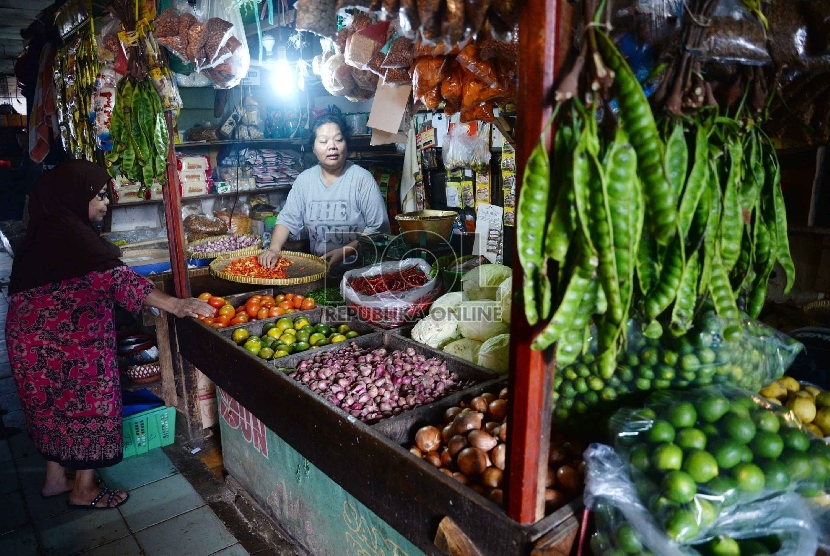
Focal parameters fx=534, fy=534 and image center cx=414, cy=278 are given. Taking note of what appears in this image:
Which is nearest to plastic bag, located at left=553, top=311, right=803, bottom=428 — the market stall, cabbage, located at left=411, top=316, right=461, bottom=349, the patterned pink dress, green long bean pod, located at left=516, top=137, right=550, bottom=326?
the market stall

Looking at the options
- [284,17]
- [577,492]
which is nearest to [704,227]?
[577,492]

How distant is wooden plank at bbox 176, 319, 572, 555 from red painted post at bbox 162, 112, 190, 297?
826mm

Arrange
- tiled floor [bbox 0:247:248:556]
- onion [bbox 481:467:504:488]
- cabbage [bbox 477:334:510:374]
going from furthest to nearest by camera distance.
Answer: tiled floor [bbox 0:247:248:556]
cabbage [bbox 477:334:510:374]
onion [bbox 481:467:504:488]

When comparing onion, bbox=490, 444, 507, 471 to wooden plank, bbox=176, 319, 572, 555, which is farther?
onion, bbox=490, 444, 507, 471

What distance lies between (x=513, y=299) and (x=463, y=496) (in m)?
0.64

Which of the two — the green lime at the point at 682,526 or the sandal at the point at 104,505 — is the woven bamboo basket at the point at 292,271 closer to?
the sandal at the point at 104,505

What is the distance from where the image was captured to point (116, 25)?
11.6ft

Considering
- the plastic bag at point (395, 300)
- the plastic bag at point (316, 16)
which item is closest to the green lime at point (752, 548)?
the plastic bag at point (316, 16)

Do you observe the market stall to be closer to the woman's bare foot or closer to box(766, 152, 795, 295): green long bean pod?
box(766, 152, 795, 295): green long bean pod

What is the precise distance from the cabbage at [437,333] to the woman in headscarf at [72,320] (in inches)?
49.2

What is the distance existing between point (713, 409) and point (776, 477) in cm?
19

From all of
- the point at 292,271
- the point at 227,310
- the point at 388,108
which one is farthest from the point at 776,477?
the point at 292,271

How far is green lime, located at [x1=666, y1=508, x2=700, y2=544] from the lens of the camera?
115 centimetres

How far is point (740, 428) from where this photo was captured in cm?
128
